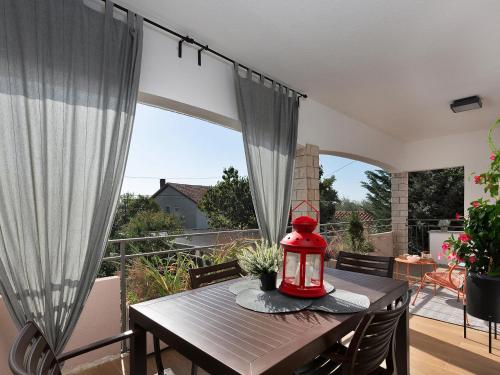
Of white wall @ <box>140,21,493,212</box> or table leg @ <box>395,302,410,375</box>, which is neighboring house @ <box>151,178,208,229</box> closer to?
white wall @ <box>140,21,493,212</box>

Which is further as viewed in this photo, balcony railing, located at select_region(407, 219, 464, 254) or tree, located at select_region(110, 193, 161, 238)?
tree, located at select_region(110, 193, 161, 238)

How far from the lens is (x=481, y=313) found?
208 cm

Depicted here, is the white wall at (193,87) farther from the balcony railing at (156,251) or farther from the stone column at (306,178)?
the balcony railing at (156,251)

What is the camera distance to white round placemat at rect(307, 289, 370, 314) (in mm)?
1324

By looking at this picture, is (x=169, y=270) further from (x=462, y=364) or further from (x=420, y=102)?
(x=420, y=102)

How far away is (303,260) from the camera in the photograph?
1.39m

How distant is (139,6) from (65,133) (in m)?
0.99

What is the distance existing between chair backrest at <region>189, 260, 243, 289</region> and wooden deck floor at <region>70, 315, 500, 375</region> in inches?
28.4

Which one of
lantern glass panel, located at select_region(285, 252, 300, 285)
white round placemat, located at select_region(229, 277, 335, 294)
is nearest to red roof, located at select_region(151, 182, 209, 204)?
white round placemat, located at select_region(229, 277, 335, 294)

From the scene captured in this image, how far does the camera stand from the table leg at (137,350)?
1.35 m

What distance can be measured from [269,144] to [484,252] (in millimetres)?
1921

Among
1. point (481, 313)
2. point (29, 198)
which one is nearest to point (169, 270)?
point (29, 198)

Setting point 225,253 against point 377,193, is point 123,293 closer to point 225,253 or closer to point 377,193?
point 225,253

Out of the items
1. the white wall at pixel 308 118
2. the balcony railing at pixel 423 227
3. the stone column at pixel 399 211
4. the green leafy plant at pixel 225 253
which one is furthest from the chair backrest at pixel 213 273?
the stone column at pixel 399 211
